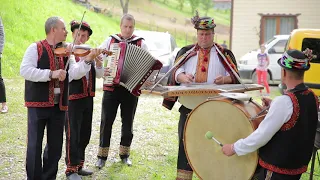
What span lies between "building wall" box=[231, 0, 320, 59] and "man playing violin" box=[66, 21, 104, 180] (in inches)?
621

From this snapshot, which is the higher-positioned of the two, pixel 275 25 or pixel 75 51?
pixel 275 25

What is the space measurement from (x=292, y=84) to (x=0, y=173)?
12.5 ft

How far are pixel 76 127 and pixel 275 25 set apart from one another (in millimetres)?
16882

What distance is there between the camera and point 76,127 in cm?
521

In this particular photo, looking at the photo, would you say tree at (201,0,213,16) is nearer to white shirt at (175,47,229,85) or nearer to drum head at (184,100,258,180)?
white shirt at (175,47,229,85)

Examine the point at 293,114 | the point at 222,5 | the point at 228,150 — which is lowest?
→ the point at 228,150

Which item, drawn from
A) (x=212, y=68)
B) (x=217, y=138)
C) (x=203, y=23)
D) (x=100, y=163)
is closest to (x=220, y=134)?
(x=217, y=138)

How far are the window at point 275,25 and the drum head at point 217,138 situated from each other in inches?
673

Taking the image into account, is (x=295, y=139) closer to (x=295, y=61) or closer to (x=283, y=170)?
(x=283, y=170)

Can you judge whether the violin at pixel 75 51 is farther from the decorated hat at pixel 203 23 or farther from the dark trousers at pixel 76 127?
the decorated hat at pixel 203 23

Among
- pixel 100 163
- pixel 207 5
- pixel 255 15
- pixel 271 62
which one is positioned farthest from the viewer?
pixel 207 5

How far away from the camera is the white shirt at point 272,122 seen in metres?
3.23

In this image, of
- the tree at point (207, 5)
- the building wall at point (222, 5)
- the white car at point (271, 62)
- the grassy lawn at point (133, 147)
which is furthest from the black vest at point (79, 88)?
the building wall at point (222, 5)

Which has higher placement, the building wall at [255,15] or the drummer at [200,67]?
the building wall at [255,15]
